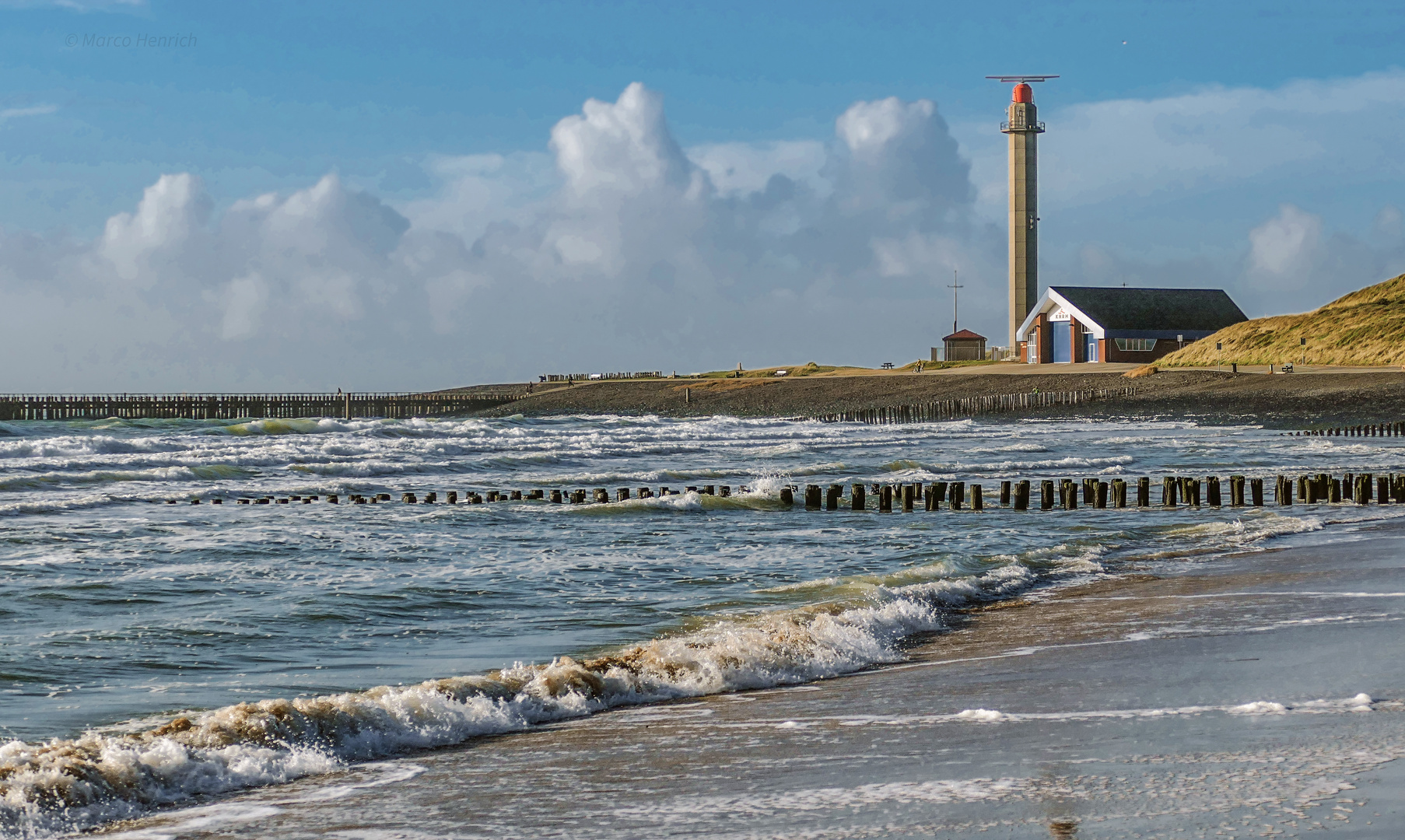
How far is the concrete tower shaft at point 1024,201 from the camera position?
8938 cm

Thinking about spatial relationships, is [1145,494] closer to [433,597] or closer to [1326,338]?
[433,597]

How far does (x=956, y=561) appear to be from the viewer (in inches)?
576

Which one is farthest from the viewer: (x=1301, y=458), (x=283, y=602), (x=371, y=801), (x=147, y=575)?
(x=1301, y=458)

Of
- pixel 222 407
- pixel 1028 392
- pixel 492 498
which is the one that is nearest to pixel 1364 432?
pixel 1028 392

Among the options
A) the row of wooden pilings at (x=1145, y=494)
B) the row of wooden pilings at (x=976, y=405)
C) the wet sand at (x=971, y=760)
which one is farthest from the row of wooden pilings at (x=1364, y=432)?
the wet sand at (x=971, y=760)

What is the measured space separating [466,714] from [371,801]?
5.20ft

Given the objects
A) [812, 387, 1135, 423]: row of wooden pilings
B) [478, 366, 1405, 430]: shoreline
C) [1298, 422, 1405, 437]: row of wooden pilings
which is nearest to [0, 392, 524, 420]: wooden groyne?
[478, 366, 1405, 430]: shoreline

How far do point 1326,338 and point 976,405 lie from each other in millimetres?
20512

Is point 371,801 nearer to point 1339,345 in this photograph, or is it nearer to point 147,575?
point 147,575

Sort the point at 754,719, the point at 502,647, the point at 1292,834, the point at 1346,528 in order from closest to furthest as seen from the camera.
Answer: the point at 1292,834, the point at 754,719, the point at 502,647, the point at 1346,528

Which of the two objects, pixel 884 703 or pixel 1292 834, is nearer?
pixel 1292 834

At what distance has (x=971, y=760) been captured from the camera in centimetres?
595

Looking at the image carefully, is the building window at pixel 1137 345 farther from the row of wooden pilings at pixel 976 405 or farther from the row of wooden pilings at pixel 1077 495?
the row of wooden pilings at pixel 1077 495

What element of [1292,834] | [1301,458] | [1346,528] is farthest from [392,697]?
[1301,458]
